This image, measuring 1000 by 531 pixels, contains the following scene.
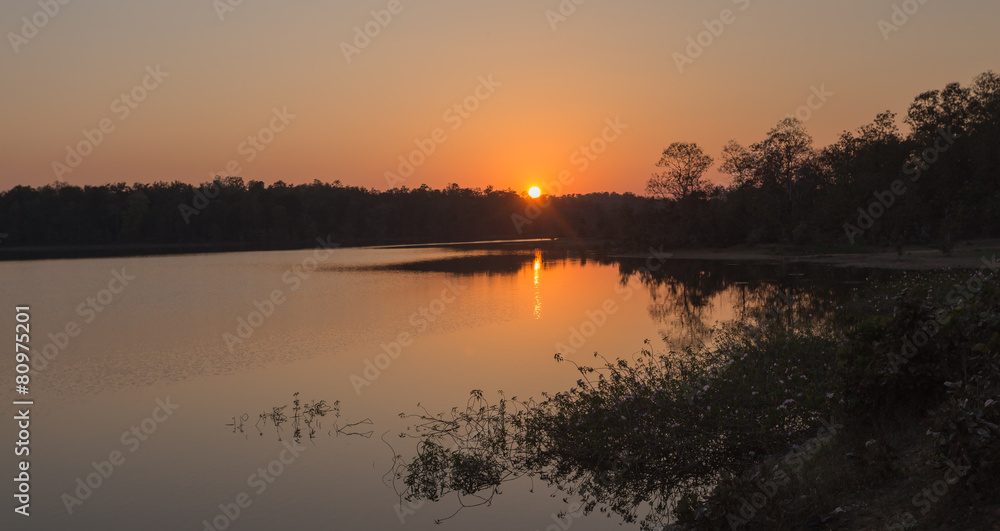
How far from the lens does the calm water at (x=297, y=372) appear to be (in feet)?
36.2

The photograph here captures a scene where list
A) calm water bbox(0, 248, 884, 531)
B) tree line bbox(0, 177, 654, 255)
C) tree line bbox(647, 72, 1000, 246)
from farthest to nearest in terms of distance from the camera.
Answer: tree line bbox(0, 177, 654, 255) → tree line bbox(647, 72, 1000, 246) → calm water bbox(0, 248, 884, 531)

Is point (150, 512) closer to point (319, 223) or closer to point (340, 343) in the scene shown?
point (340, 343)

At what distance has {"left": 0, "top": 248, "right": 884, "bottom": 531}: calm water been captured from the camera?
11.0m

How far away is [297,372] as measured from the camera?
20.2 meters

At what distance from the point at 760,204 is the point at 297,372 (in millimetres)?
66310

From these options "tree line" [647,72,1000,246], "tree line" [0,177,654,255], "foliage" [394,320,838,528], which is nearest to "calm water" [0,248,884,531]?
"foliage" [394,320,838,528]

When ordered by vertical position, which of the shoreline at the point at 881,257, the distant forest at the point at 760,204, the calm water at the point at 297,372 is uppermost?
the distant forest at the point at 760,204

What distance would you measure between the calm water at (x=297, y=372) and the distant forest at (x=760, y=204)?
21.3m

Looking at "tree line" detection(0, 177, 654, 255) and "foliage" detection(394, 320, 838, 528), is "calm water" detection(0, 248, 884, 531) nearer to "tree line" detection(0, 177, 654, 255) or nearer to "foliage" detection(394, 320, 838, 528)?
"foliage" detection(394, 320, 838, 528)

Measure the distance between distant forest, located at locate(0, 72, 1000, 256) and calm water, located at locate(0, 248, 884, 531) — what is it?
70.0 ft

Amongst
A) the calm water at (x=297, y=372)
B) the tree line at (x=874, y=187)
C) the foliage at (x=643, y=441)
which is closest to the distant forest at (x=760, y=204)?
the tree line at (x=874, y=187)

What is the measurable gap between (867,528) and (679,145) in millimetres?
88013

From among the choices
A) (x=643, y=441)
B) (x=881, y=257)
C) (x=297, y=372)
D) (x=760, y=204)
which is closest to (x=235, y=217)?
(x=760, y=204)

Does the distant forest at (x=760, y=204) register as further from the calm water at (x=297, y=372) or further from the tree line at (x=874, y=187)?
the calm water at (x=297, y=372)
